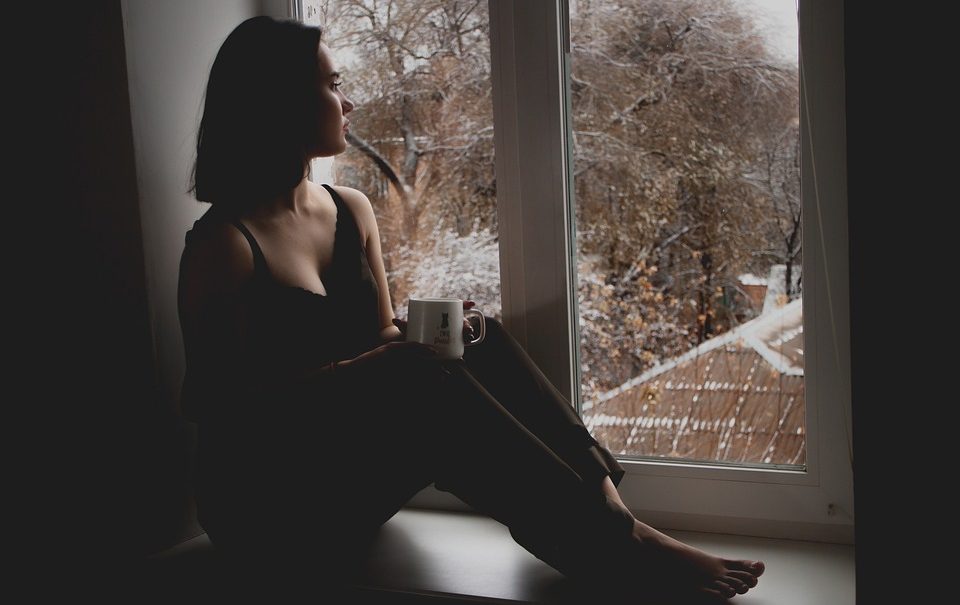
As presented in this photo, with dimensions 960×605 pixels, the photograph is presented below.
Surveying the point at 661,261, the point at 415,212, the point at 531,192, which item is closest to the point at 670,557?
the point at 661,261

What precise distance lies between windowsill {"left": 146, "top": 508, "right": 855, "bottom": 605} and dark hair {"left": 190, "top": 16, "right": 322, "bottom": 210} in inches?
26.6

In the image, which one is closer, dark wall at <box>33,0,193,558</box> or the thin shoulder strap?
the thin shoulder strap

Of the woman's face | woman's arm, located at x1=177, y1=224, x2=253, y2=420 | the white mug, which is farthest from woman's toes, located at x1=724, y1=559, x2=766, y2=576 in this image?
the woman's face

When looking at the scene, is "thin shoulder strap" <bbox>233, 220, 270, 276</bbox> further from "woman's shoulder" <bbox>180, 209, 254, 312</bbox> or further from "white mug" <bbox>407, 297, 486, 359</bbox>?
"white mug" <bbox>407, 297, 486, 359</bbox>

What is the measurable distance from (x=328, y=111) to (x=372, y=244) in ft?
0.90

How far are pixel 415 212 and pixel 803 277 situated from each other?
0.74 m

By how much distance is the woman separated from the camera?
1340 mm

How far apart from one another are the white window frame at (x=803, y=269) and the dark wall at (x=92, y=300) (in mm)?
685

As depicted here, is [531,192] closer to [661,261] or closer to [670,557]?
[661,261]

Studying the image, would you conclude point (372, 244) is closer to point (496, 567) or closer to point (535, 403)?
point (535, 403)

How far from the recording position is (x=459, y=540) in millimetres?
1643

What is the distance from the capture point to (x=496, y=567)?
1.51 metres

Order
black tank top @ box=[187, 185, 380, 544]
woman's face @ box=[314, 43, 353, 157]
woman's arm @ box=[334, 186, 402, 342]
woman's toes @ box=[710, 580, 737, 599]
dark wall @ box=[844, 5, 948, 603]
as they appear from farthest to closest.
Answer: woman's arm @ box=[334, 186, 402, 342], woman's face @ box=[314, 43, 353, 157], black tank top @ box=[187, 185, 380, 544], woman's toes @ box=[710, 580, 737, 599], dark wall @ box=[844, 5, 948, 603]

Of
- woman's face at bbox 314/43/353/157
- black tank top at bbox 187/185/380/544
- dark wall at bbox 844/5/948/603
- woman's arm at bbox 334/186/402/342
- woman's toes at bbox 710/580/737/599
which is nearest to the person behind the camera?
dark wall at bbox 844/5/948/603
